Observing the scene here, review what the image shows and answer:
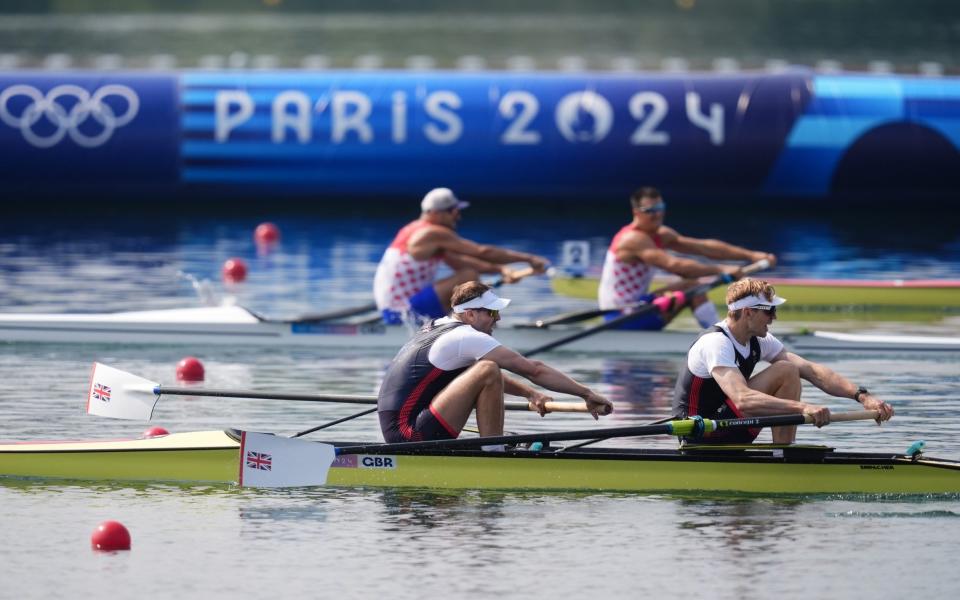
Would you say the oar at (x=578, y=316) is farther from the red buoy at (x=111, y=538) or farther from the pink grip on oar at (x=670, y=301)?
the red buoy at (x=111, y=538)

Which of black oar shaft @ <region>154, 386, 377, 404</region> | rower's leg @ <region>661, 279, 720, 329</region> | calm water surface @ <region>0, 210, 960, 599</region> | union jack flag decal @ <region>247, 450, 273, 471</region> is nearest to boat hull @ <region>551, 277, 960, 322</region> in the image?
rower's leg @ <region>661, 279, 720, 329</region>

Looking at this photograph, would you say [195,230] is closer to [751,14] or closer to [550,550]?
[550,550]

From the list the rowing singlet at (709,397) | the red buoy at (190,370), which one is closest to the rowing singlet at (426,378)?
the rowing singlet at (709,397)

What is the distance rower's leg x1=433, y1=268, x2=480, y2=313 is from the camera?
16344 mm

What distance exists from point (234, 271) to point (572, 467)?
11.3m

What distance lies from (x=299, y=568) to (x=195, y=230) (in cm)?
1757

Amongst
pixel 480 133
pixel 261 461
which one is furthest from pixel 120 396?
pixel 480 133

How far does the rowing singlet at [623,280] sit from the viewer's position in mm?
16516

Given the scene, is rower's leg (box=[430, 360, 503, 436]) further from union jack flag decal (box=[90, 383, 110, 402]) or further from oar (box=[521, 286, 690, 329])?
oar (box=[521, 286, 690, 329])

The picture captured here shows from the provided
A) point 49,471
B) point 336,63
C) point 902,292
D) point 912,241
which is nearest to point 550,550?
point 49,471

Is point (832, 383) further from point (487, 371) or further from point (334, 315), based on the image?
point (334, 315)

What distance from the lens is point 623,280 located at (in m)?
16.6

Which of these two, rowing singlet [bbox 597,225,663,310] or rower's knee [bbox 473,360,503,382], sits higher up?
rowing singlet [bbox 597,225,663,310]

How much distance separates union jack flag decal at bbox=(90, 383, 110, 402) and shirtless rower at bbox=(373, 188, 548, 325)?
466cm
